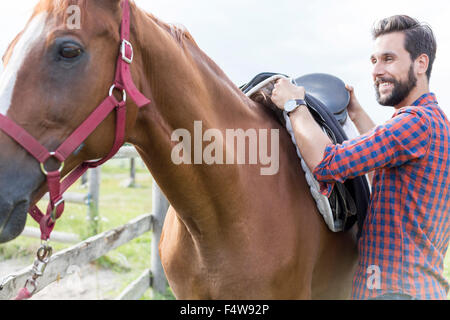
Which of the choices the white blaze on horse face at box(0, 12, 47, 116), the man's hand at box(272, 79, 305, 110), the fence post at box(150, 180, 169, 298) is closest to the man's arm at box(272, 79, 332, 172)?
the man's hand at box(272, 79, 305, 110)

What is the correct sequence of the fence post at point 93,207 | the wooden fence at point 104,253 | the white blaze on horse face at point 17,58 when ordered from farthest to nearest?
the fence post at point 93,207 < the wooden fence at point 104,253 < the white blaze on horse face at point 17,58

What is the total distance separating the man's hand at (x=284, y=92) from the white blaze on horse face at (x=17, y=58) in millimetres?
1014

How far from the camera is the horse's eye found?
119 centimetres

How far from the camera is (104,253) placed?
120 inches

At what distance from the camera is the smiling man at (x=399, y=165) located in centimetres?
154

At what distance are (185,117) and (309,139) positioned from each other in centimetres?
53

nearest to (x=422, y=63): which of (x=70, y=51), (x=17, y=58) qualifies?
(x=70, y=51)

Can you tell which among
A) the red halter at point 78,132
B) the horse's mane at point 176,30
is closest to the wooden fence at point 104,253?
the red halter at point 78,132

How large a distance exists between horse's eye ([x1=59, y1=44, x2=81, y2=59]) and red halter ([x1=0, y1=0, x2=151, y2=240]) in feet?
0.43

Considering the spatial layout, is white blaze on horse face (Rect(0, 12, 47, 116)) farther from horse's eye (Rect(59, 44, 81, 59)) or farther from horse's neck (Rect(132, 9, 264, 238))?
horse's neck (Rect(132, 9, 264, 238))

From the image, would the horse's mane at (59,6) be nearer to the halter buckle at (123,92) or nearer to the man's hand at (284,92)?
the halter buckle at (123,92)

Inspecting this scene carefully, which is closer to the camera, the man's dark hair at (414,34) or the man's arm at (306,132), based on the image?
the man's arm at (306,132)

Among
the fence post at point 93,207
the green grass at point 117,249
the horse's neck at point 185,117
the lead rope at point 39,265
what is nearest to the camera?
the lead rope at point 39,265
